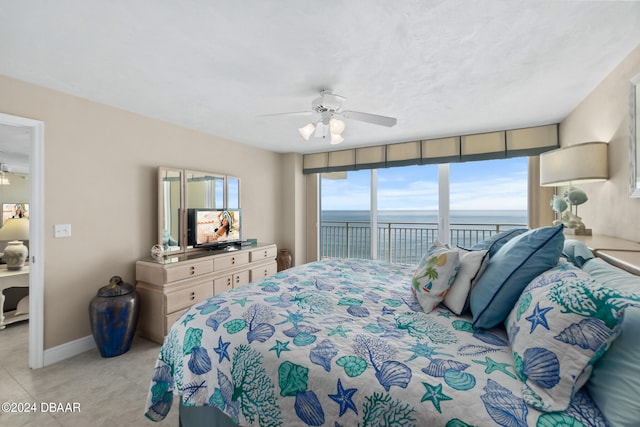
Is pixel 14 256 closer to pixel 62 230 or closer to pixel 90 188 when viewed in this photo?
pixel 62 230

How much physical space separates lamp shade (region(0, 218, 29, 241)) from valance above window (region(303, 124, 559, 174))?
411 cm

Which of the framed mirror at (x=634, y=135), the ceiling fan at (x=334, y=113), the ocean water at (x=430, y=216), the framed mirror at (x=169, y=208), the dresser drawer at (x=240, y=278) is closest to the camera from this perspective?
the framed mirror at (x=634, y=135)

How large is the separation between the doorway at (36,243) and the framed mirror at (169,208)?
1010 millimetres

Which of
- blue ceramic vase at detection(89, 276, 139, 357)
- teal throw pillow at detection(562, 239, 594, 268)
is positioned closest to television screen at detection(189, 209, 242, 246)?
blue ceramic vase at detection(89, 276, 139, 357)

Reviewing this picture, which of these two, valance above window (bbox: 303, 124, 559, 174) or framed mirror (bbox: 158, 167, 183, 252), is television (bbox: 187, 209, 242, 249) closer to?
framed mirror (bbox: 158, 167, 183, 252)

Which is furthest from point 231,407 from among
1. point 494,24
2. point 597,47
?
point 597,47

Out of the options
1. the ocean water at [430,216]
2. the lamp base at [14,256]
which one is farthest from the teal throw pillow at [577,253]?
the lamp base at [14,256]

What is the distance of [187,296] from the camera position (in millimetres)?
3023

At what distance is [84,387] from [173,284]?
1017mm

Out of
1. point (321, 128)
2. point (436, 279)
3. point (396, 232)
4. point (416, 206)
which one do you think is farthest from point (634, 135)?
point (396, 232)

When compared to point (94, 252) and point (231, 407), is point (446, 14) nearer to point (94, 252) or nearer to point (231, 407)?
point (231, 407)

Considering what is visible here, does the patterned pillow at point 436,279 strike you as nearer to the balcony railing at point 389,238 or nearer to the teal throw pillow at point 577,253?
the teal throw pillow at point 577,253

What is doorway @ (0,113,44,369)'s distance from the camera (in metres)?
2.38

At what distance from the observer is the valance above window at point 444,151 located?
3.59 metres
